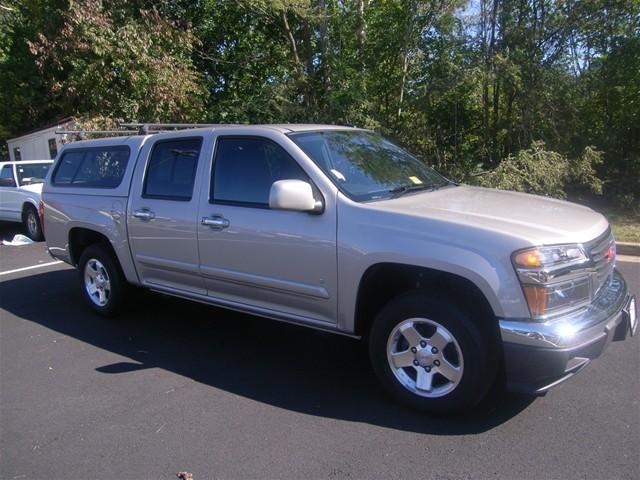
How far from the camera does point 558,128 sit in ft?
39.2

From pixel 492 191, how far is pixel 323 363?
1945 mm

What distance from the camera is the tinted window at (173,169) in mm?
4785

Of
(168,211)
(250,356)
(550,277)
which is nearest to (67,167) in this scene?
(168,211)

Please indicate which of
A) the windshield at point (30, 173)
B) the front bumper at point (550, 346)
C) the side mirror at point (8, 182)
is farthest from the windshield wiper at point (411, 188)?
the side mirror at point (8, 182)

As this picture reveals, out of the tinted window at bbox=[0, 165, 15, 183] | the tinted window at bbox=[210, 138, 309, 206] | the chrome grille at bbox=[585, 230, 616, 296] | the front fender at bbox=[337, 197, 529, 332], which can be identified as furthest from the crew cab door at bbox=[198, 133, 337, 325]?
the tinted window at bbox=[0, 165, 15, 183]

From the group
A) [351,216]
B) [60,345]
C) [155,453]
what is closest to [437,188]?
[351,216]

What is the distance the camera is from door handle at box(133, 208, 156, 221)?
4965 millimetres

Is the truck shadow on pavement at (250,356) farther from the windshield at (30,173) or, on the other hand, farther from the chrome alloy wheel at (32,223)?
the windshield at (30,173)

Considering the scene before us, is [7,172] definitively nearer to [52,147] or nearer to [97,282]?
[52,147]

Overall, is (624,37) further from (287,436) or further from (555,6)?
(287,436)

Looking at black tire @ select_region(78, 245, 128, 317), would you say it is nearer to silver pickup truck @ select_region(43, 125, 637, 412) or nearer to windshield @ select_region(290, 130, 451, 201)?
silver pickup truck @ select_region(43, 125, 637, 412)

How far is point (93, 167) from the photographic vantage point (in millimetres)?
5895

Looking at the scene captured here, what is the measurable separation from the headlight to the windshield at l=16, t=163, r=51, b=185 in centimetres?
1204

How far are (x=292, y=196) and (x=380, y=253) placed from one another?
69 centimetres
